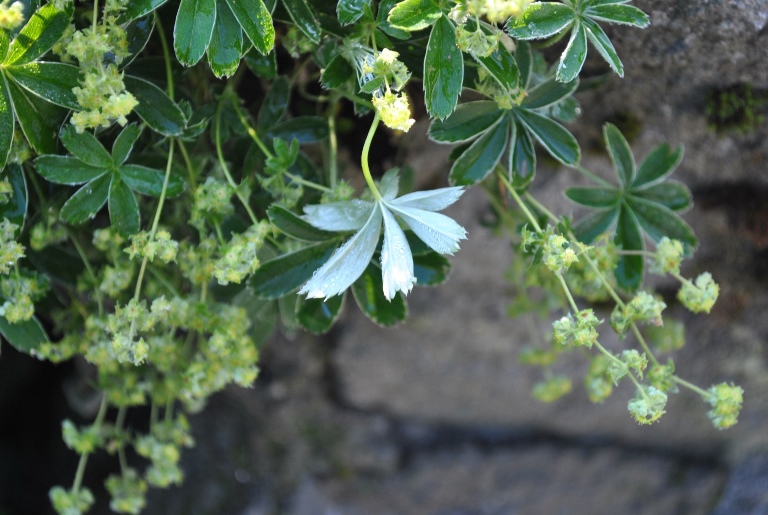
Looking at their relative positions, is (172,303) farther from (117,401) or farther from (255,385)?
(255,385)

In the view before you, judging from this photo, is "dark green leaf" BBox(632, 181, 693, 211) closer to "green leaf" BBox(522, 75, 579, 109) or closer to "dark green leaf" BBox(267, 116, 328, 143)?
"green leaf" BBox(522, 75, 579, 109)

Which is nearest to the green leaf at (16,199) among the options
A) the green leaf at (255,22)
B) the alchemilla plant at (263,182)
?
the alchemilla plant at (263,182)

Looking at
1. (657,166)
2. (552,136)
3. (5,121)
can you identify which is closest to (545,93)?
(552,136)

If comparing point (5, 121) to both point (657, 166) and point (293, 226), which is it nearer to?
point (293, 226)

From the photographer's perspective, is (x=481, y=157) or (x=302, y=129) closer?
(x=481, y=157)

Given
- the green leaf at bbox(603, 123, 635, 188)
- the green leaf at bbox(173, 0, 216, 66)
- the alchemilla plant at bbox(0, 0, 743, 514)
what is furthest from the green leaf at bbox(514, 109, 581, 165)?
the green leaf at bbox(173, 0, 216, 66)

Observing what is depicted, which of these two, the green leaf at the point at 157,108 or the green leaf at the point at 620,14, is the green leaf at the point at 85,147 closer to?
the green leaf at the point at 157,108
